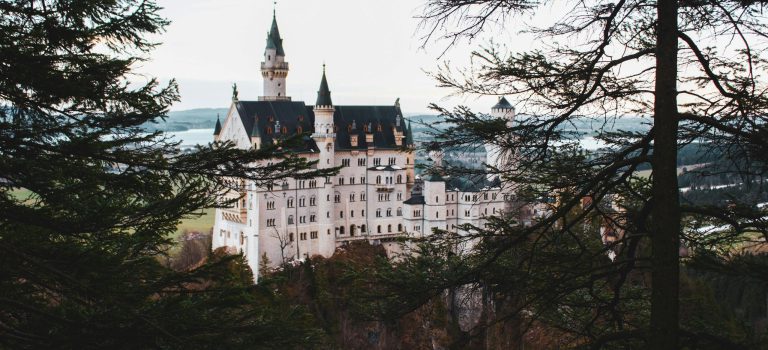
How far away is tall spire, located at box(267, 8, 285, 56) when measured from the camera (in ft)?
214

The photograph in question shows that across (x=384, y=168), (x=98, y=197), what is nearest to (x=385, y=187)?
(x=384, y=168)

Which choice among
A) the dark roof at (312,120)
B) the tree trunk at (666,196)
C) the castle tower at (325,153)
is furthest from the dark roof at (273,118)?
the tree trunk at (666,196)

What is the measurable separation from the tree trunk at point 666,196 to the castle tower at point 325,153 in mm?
51238

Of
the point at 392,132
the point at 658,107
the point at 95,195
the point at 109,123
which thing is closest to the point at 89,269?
the point at 95,195

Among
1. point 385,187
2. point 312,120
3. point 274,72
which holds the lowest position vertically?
point 385,187

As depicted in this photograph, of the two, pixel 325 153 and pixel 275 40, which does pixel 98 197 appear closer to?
pixel 325 153

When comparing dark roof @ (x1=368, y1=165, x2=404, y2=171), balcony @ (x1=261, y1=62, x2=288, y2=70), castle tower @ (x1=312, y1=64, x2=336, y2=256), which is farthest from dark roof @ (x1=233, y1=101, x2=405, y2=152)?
balcony @ (x1=261, y1=62, x2=288, y2=70)

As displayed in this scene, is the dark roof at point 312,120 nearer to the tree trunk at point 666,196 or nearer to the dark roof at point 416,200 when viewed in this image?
the dark roof at point 416,200

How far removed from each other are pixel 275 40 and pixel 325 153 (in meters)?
12.7

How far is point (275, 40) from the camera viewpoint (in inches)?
2591

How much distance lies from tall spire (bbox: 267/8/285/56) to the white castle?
12.6ft

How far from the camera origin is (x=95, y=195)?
7609mm

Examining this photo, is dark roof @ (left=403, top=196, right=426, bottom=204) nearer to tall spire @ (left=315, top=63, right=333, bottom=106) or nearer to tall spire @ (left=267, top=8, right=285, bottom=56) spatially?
tall spire @ (left=315, top=63, right=333, bottom=106)

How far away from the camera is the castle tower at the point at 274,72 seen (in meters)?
63.9
